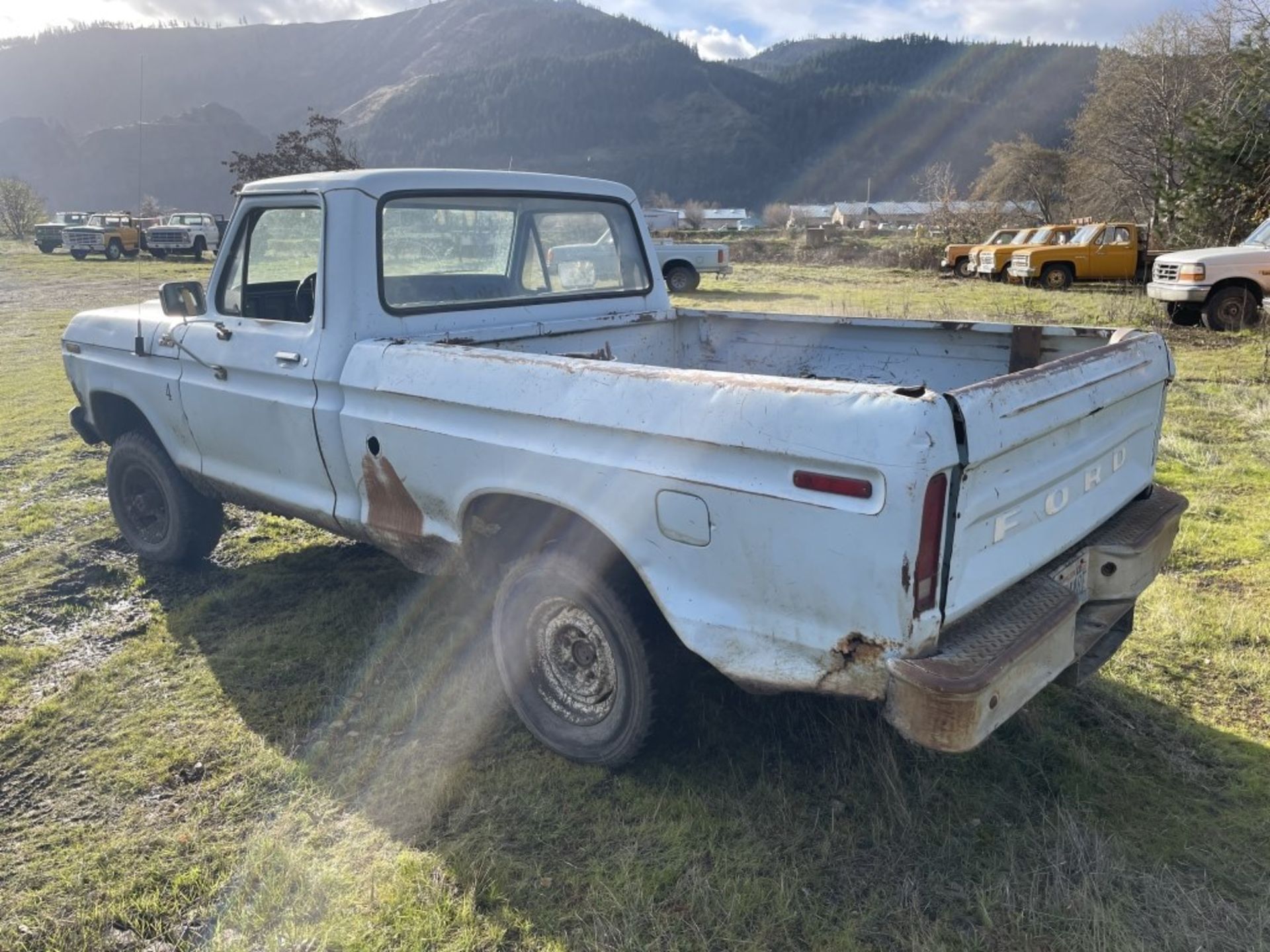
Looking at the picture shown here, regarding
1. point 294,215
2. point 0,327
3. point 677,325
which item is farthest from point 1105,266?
point 0,327

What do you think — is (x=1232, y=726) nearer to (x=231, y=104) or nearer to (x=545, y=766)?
(x=545, y=766)

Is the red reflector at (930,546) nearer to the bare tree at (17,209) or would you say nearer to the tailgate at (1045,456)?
the tailgate at (1045,456)

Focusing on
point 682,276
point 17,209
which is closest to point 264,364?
point 682,276

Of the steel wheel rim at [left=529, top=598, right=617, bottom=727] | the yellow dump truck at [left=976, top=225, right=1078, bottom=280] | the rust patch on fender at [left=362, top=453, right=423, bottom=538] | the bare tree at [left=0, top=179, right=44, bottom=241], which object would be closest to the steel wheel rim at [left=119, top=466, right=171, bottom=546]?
the rust patch on fender at [left=362, top=453, right=423, bottom=538]

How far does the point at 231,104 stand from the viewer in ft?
450

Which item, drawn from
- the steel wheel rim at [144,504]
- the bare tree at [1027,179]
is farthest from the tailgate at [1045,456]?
the bare tree at [1027,179]

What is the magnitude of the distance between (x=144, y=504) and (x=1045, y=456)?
4.53 meters

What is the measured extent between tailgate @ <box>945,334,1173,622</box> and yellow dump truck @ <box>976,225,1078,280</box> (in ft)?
66.0

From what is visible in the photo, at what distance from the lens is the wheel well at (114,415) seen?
4801 millimetres

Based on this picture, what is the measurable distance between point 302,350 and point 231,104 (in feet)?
516

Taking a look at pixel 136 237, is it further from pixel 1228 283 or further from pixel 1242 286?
pixel 1242 286

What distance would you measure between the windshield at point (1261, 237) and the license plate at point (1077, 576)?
41.0 feet

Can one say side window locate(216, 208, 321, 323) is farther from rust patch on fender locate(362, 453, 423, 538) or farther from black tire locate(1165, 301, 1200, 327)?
black tire locate(1165, 301, 1200, 327)

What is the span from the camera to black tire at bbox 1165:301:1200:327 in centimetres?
1297
